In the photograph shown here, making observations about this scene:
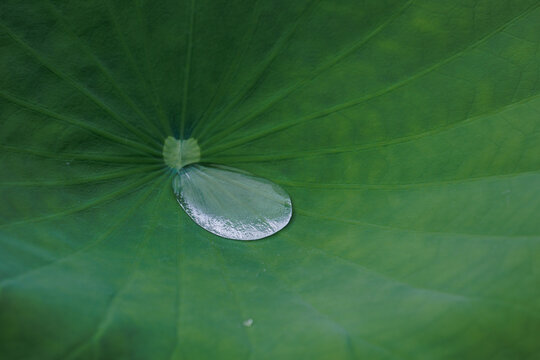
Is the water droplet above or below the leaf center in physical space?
below

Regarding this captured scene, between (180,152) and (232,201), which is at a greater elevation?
(180,152)

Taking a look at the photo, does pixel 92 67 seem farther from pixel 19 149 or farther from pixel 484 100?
pixel 484 100

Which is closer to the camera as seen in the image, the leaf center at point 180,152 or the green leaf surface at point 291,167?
the green leaf surface at point 291,167

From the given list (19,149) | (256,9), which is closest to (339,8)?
(256,9)

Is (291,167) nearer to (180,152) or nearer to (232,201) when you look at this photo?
(232,201)

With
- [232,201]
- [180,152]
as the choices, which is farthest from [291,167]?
[180,152]

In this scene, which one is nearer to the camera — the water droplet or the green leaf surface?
the green leaf surface
